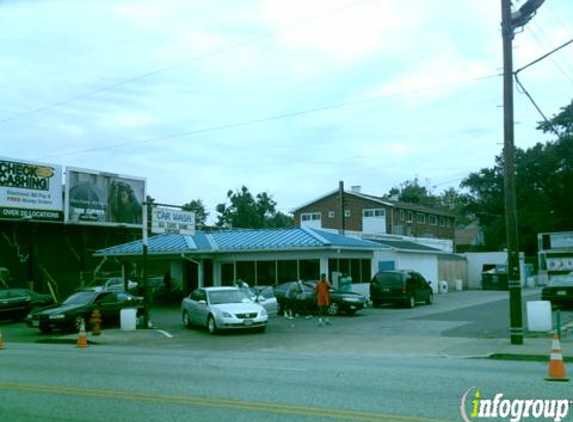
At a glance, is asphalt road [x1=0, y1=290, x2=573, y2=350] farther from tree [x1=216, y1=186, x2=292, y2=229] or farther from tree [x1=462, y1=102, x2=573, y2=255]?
tree [x1=216, y1=186, x2=292, y2=229]

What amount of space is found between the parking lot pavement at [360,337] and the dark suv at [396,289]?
2079mm

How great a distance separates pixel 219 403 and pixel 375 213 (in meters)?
56.1

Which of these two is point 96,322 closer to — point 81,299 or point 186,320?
point 81,299

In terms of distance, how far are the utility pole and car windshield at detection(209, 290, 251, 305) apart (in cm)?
921

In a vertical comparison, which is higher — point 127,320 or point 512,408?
point 127,320

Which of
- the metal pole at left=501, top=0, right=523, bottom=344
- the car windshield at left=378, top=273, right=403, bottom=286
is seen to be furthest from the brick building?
the metal pole at left=501, top=0, right=523, bottom=344

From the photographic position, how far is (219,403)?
9.24 meters

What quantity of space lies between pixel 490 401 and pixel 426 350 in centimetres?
767

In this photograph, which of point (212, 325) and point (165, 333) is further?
point (165, 333)

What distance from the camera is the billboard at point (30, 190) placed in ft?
131

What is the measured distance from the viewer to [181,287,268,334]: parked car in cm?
2183

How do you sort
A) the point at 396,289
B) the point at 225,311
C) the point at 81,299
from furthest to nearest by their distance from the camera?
the point at 396,289 < the point at 81,299 < the point at 225,311

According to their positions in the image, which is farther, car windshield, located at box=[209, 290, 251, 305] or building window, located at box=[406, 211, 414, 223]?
building window, located at box=[406, 211, 414, 223]

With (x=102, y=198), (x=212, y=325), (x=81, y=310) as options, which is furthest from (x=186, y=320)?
(x=102, y=198)
